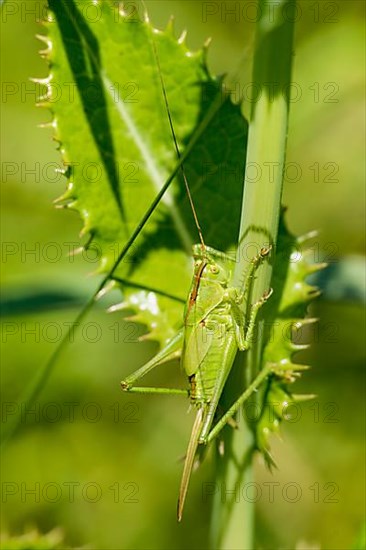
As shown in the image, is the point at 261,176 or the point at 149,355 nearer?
the point at 261,176

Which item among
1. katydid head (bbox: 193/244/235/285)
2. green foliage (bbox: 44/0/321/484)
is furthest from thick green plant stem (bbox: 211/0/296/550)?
katydid head (bbox: 193/244/235/285)

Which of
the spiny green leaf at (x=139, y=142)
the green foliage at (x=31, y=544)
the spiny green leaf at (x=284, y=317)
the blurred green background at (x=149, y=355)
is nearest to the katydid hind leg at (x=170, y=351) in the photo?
the spiny green leaf at (x=139, y=142)

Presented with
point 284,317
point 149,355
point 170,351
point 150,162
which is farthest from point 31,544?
point 149,355

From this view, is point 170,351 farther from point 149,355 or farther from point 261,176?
point 149,355

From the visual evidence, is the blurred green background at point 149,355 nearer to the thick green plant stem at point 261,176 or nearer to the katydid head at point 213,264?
the katydid head at point 213,264

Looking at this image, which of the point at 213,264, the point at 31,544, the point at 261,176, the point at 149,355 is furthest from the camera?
the point at 149,355
